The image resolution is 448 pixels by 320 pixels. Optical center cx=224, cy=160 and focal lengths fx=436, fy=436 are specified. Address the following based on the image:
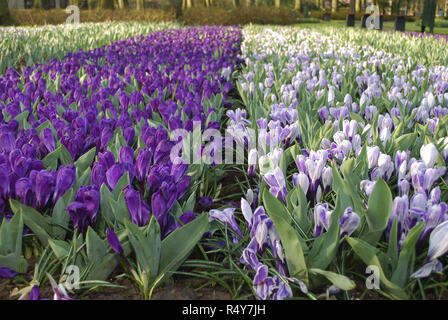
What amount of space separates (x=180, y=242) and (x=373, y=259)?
679 millimetres

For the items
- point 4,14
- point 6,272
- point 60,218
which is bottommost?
point 6,272

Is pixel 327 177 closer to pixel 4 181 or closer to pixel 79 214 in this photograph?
pixel 79 214

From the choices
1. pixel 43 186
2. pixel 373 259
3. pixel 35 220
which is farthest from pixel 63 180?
pixel 373 259

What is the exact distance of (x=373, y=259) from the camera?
56.9 inches

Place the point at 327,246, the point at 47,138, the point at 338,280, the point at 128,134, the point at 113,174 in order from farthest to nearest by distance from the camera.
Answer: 1. the point at 128,134
2. the point at 47,138
3. the point at 113,174
4. the point at 327,246
5. the point at 338,280

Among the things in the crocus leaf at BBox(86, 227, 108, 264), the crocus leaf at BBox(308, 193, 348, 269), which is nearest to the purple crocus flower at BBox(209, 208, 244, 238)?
the crocus leaf at BBox(308, 193, 348, 269)

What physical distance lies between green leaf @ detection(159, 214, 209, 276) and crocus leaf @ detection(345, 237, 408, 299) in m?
0.53

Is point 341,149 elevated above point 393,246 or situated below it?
above

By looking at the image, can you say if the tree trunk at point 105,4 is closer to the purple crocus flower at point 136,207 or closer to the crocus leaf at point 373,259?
the purple crocus flower at point 136,207

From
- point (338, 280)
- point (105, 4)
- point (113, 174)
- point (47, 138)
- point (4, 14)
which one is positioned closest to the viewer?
point (338, 280)

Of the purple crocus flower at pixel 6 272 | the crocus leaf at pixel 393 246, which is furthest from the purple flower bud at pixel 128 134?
the crocus leaf at pixel 393 246

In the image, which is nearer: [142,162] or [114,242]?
[114,242]

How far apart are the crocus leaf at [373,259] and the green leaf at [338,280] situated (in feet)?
0.34

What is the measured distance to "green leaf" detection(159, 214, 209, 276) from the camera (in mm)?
1596
